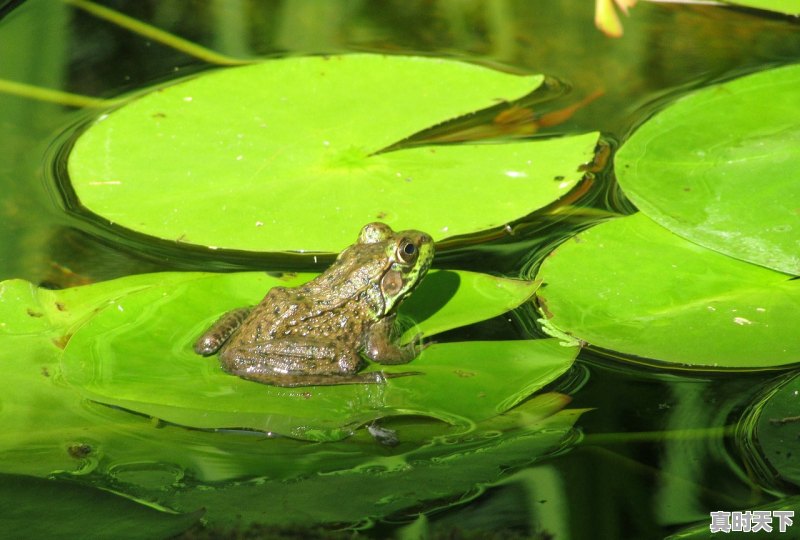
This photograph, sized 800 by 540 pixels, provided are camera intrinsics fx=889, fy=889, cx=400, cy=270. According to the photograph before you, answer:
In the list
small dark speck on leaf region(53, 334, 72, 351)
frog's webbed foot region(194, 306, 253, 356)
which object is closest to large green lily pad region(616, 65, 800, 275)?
frog's webbed foot region(194, 306, 253, 356)

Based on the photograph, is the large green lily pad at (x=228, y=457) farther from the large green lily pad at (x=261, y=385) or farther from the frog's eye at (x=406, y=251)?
the frog's eye at (x=406, y=251)

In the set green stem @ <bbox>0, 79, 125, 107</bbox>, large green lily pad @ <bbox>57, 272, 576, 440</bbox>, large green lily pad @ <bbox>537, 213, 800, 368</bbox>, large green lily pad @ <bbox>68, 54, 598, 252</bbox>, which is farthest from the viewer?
green stem @ <bbox>0, 79, 125, 107</bbox>

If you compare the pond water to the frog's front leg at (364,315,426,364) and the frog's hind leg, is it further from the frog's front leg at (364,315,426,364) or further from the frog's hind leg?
the frog's hind leg

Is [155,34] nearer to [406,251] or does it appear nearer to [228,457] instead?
[406,251]

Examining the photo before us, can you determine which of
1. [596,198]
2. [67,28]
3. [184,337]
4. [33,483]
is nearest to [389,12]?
[67,28]

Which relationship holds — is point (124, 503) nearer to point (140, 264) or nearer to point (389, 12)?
point (140, 264)
